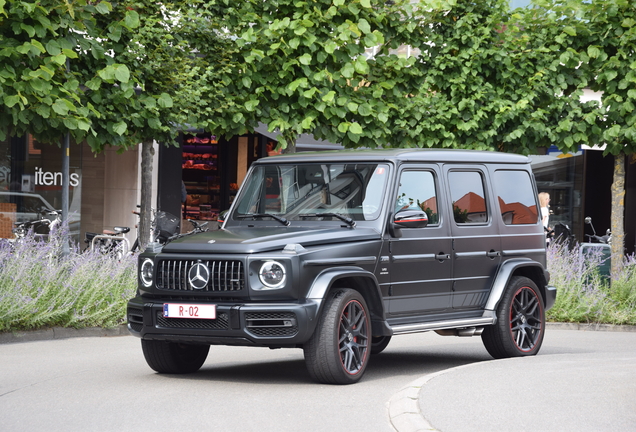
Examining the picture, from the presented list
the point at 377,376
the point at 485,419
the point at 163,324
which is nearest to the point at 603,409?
the point at 485,419

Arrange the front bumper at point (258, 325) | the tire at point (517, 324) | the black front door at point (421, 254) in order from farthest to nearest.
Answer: the tire at point (517, 324) < the black front door at point (421, 254) < the front bumper at point (258, 325)

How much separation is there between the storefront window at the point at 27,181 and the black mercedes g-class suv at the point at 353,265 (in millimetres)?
10874

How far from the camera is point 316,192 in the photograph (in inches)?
384

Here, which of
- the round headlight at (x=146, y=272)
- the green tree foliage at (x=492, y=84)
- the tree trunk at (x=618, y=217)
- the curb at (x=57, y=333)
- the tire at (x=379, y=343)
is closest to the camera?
the round headlight at (x=146, y=272)

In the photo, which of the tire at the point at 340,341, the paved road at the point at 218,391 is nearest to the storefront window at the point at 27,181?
the paved road at the point at 218,391

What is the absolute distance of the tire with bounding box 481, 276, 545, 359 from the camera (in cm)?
1059

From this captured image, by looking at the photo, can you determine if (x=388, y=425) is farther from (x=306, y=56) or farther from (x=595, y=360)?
(x=306, y=56)

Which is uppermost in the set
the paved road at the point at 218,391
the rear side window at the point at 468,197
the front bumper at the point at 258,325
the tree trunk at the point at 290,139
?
the tree trunk at the point at 290,139

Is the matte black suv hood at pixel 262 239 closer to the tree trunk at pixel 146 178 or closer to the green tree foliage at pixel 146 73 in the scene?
the green tree foliage at pixel 146 73

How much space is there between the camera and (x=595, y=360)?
10.1 meters

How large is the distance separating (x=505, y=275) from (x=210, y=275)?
3.44 metres

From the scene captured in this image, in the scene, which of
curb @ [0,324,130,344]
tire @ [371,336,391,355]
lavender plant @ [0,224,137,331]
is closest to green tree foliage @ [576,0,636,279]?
tire @ [371,336,391,355]

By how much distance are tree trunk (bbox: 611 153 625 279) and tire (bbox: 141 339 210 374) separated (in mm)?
9391

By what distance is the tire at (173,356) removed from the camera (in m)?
9.38
